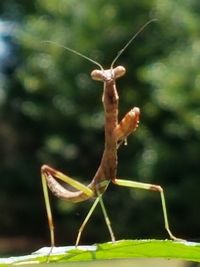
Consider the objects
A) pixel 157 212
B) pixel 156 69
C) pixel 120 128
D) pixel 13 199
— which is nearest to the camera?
pixel 120 128

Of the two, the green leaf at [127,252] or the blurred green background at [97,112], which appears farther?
the blurred green background at [97,112]

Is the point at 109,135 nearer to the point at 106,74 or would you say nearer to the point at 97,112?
the point at 106,74

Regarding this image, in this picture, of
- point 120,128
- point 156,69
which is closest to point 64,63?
point 156,69

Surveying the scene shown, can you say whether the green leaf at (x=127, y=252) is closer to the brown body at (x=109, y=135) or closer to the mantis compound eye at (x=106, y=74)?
the brown body at (x=109, y=135)

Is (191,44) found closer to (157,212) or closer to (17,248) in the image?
(157,212)

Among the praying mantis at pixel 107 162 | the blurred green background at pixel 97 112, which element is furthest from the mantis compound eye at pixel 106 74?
the blurred green background at pixel 97 112

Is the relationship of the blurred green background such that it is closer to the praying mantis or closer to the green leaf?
the praying mantis

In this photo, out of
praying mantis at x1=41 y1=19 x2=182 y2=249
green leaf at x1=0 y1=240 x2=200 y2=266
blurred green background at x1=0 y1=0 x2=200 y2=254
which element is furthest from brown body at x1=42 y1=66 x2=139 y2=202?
blurred green background at x1=0 y1=0 x2=200 y2=254
